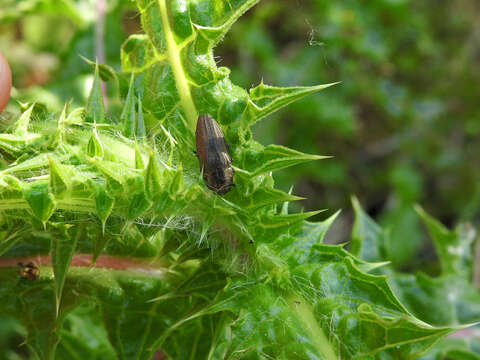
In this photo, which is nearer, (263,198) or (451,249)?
(263,198)

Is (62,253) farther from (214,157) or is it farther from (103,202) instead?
(214,157)

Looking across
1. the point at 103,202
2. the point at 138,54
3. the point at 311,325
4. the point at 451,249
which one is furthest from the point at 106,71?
the point at 451,249

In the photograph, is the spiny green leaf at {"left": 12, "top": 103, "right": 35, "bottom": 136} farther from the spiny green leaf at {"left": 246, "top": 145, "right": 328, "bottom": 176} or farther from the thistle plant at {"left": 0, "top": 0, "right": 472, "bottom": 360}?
the spiny green leaf at {"left": 246, "top": 145, "right": 328, "bottom": 176}

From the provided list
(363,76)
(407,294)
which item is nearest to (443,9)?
(363,76)

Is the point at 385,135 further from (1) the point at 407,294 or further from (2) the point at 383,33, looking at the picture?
(1) the point at 407,294

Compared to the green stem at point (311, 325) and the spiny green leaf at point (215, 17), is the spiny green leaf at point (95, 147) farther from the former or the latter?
the green stem at point (311, 325)
